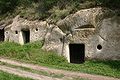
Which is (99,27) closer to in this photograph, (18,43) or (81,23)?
(81,23)

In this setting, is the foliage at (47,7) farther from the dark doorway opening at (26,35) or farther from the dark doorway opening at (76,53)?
the dark doorway opening at (76,53)

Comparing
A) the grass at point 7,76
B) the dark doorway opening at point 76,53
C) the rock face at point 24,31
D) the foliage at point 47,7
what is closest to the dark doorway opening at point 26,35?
the rock face at point 24,31

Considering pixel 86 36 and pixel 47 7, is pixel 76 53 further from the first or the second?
pixel 47 7

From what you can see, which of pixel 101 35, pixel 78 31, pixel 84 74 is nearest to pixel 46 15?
pixel 78 31

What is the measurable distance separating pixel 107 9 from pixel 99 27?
1.61m

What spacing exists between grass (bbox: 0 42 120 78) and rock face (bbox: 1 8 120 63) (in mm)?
541

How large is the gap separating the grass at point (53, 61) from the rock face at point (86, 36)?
1.78 feet

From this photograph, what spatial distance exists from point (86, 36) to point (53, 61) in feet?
11.2

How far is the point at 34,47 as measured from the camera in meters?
26.4

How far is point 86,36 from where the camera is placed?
21859 millimetres

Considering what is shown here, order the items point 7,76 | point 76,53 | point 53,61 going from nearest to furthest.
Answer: point 7,76
point 53,61
point 76,53

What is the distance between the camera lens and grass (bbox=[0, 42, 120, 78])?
20.0 meters

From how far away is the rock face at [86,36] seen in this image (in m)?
20.8

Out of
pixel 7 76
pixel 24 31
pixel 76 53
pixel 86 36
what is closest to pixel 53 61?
pixel 76 53
